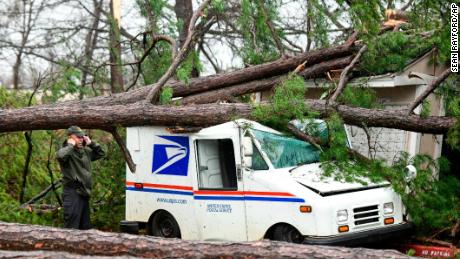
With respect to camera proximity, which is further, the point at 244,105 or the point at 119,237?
the point at 244,105

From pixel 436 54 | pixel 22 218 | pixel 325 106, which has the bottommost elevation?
pixel 22 218

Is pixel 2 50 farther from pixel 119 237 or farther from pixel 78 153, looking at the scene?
pixel 119 237

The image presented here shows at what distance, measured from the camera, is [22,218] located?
1063 centimetres

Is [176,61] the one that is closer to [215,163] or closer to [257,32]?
[257,32]

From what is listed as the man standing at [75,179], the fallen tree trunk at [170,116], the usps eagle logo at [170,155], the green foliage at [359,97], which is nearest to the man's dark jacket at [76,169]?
the man standing at [75,179]

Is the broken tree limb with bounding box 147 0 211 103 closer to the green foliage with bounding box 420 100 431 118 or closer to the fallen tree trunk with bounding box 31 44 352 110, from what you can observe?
the fallen tree trunk with bounding box 31 44 352 110

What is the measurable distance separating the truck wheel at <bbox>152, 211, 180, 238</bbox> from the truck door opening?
0.88m

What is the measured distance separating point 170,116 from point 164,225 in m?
1.55

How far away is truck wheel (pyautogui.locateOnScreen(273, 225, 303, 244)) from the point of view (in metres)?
8.13

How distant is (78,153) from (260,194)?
2.88 metres

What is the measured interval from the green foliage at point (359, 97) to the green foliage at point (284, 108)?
0.80 m

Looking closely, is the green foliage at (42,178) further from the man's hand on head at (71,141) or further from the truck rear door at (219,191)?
the truck rear door at (219,191)

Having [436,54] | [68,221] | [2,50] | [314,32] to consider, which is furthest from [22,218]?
[2,50]

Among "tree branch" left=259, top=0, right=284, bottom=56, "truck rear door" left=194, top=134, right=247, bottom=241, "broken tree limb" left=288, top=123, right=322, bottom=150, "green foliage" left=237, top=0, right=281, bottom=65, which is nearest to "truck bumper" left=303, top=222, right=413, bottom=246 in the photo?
"truck rear door" left=194, top=134, right=247, bottom=241
